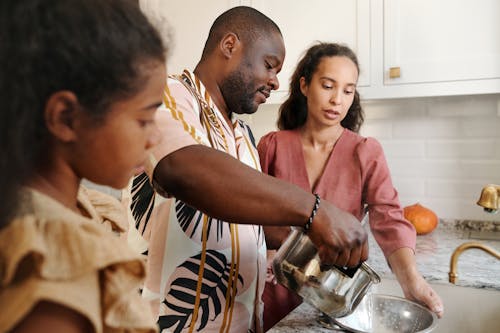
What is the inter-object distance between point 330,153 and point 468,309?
654 mm

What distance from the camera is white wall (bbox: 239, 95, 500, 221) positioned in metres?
1.79

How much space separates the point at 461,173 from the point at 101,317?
176 centimetres

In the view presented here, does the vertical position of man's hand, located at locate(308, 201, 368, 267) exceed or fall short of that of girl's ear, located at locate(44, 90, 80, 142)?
it falls short

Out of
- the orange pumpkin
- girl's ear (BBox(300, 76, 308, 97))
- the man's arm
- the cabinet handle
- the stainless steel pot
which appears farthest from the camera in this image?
the orange pumpkin

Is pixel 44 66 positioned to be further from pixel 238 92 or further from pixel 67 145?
pixel 238 92

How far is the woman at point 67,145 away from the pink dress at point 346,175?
2.97 ft

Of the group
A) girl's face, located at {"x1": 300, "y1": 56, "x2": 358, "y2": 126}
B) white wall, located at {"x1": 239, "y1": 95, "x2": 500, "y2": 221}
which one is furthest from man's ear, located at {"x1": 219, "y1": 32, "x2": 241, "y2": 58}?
white wall, located at {"x1": 239, "y1": 95, "x2": 500, "y2": 221}

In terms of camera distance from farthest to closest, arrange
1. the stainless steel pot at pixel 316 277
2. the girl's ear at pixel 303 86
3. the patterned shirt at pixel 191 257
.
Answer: the girl's ear at pixel 303 86 < the patterned shirt at pixel 191 257 < the stainless steel pot at pixel 316 277

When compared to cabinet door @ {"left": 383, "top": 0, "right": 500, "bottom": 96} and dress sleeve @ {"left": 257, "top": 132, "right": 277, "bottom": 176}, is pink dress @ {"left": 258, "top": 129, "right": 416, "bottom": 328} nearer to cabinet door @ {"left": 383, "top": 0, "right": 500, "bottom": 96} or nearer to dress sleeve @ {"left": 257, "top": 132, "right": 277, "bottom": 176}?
dress sleeve @ {"left": 257, "top": 132, "right": 277, "bottom": 176}

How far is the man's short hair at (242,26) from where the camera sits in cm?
92

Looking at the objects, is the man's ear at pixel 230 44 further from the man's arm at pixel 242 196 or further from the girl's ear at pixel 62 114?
the girl's ear at pixel 62 114

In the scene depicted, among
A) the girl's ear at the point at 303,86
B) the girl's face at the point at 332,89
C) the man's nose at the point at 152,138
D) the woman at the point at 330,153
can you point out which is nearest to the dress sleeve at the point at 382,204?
the woman at the point at 330,153

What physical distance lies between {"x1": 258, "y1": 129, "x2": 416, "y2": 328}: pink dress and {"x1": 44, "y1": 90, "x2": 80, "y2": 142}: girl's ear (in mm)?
942

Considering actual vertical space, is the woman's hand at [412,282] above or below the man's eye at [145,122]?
Result: below
